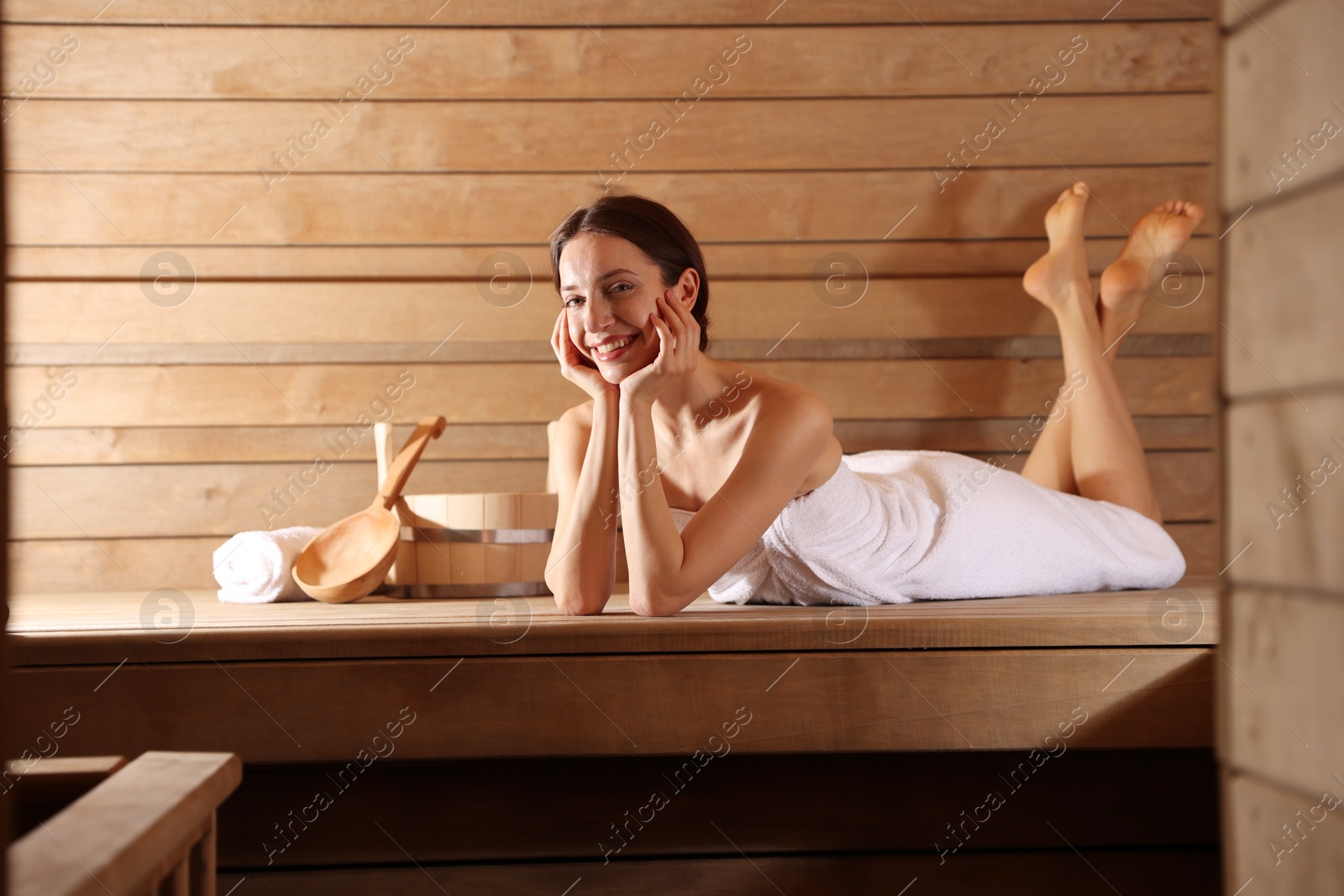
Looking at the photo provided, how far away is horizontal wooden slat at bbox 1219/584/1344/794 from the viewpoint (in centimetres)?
62

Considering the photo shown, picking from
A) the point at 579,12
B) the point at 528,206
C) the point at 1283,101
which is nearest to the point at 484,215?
the point at 528,206

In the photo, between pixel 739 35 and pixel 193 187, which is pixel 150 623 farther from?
pixel 739 35

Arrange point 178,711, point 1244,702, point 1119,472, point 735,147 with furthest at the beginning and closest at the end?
point 735,147 → point 1119,472 → point 178,711 → point 1244,702

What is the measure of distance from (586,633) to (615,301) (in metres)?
0.51

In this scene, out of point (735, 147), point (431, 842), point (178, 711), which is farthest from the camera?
point (735, 147)

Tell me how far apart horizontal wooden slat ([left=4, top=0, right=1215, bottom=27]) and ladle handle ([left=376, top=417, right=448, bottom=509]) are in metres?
0.91

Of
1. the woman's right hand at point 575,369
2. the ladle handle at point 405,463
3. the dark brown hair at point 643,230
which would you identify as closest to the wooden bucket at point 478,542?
the ladle handle at point 405,463

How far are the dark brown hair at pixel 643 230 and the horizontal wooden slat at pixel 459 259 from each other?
0.60 metres

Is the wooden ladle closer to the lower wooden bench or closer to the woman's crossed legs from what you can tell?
the lower wooden bench

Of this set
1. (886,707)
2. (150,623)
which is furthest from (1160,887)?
(150,623)

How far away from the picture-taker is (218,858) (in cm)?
145

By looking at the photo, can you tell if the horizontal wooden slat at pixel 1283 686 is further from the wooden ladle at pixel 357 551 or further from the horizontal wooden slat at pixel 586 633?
the wooden ladle at pixel 357 551

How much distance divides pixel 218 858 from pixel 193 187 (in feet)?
4.65

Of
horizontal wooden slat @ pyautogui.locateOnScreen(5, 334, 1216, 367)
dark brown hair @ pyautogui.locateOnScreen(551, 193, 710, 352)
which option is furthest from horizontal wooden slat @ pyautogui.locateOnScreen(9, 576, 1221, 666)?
horizontal wooden slat @ pyautogui.locateOnScreen(5, 334, 1216, 367)
